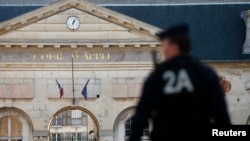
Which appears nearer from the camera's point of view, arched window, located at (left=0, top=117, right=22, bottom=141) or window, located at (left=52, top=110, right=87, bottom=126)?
arched window, located at (left=0, top=117, right=22, bottom=141)

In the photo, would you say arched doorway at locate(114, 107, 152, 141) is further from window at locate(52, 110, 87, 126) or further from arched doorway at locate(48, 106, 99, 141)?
window at locate(52, 110, 87, 126)

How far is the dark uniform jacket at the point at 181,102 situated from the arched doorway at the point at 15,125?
31117 millimetres

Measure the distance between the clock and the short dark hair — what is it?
30.6m

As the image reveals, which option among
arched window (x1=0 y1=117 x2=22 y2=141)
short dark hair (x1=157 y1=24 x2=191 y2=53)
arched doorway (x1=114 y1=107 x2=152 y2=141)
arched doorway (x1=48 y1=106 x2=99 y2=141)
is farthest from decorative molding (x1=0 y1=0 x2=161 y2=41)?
short dark hair (x1=157 y1=24 x2=191 y2=53)

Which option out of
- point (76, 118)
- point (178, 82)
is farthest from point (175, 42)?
point (76, 118)

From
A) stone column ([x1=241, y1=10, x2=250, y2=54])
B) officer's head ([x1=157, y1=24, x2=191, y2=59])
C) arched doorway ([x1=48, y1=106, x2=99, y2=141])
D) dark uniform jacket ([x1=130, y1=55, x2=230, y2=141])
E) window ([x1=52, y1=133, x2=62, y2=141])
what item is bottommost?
dark uniform jacket ([x1=130, y1=55, x2=230, y2=141])

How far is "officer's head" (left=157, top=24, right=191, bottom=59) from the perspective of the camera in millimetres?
6543

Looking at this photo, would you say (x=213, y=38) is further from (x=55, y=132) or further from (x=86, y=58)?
(x=55, y=132)

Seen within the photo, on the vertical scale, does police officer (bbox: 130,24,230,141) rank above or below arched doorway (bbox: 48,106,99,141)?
below

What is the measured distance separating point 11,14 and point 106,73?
537cm

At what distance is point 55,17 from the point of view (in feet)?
122

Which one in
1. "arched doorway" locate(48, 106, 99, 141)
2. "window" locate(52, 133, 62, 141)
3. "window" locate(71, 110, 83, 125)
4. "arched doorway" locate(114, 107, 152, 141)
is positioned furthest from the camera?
"window" locate(71, 110, 83, 125)

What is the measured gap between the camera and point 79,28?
3734cm

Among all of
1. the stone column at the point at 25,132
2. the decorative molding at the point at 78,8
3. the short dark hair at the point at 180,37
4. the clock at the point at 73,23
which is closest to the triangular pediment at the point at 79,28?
the decorative molding at the point at 78,8
